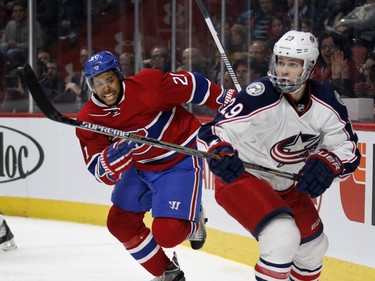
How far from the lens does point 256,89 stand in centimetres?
333

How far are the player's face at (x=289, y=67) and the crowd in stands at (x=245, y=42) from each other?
4.92 ft

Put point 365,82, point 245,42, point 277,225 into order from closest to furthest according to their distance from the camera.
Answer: point 277,225 → point 365,82 → point 245,42

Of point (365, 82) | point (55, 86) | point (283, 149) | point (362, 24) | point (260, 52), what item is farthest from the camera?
point (55, 86)

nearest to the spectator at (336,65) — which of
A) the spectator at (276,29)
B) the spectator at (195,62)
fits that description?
the spectator at (276,29)

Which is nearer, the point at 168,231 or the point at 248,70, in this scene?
the point at 168,231

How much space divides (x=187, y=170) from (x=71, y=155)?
280 centimetres

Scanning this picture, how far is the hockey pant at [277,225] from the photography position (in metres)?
3.17

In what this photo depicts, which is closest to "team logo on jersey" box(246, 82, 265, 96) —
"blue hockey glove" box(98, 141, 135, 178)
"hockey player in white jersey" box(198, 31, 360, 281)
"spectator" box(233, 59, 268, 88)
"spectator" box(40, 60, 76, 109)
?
"hockey player in white jersey" box(198, 31, 360, 281)

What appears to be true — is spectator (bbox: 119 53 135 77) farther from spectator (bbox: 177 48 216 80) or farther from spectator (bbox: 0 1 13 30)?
spectator (bbox: 0 1 13 30)

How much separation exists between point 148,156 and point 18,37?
12.2 feet

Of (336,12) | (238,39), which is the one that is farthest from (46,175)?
(336,12)

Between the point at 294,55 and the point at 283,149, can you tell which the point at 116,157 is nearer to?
the point at 283,149

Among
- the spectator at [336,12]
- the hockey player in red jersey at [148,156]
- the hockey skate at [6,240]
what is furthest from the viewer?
the hockey skate at [6,240]

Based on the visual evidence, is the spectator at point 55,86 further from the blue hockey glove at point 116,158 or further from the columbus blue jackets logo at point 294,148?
the columbus blue jackets logo at point 294,148
